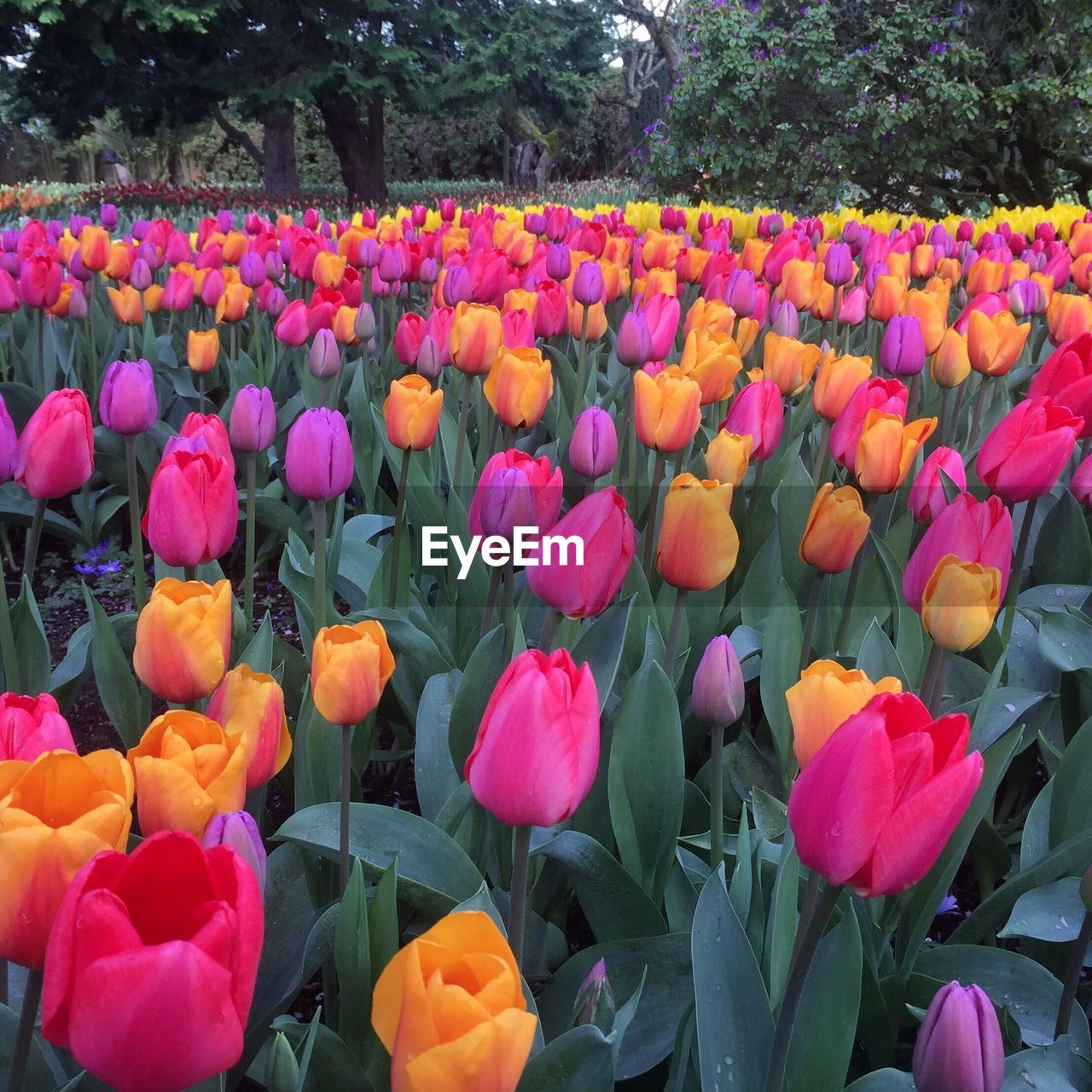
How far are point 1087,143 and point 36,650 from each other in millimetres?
11541

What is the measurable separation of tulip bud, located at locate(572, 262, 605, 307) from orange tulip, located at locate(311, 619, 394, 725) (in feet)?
5.58

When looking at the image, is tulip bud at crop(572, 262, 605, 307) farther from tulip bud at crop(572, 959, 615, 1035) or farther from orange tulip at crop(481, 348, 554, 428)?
tulip bud at crop(572, 959, 615, 1035)

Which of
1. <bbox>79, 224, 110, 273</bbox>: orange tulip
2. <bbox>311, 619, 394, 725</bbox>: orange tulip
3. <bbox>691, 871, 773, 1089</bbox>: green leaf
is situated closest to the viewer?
<bbox>691, 871, 773, 1089</bbox>: green leaf

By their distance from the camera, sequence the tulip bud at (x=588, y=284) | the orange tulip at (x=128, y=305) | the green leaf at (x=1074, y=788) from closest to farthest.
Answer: the green leaf at (x=1074, y=788)
the tulip bud at (x=588, y=284)
the orange tulip at (x=128, y=305)

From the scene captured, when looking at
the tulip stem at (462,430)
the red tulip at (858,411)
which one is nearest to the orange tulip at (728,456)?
the red tulip at (858,411)

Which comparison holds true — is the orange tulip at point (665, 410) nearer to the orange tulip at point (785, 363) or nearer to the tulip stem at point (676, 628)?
the tulip stem at point (676, 628)

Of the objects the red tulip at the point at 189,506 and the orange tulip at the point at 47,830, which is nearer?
the orange tulip at the point at 47,830

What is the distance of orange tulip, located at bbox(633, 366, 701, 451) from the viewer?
1638 millimetres

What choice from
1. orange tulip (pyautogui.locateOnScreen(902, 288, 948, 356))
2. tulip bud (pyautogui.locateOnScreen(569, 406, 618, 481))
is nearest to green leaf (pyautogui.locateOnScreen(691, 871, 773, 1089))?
tulip bud (pyautogui.locateOnScreen(569, 406, 618, 481))

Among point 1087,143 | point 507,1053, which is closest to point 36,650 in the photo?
point 507,1053

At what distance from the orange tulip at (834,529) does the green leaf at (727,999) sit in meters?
0.64

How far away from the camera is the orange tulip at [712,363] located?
2004 millimetres

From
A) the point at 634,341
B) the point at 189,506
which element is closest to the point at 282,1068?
the point at 189,506

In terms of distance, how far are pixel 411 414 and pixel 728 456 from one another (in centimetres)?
50
